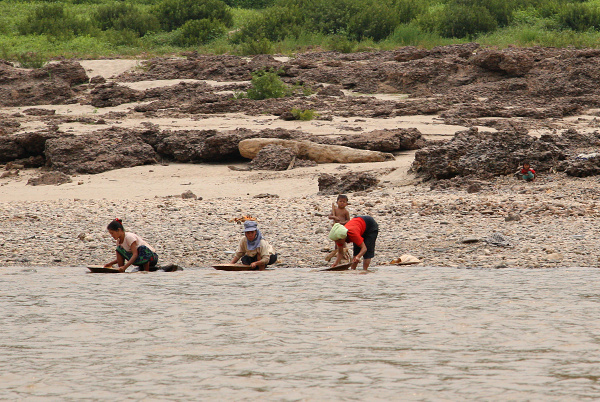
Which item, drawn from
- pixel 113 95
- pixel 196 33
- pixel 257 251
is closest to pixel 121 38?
pixel 196 33

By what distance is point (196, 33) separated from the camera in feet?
96.6

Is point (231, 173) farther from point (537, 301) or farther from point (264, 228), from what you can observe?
point (537, 301)

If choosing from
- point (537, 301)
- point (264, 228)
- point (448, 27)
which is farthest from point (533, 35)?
point (537, 301)

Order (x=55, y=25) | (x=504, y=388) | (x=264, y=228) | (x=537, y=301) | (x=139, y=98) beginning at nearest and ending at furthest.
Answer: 1. (x=504, y=388)
2. (x=537, y=301)
3. (x=264, y=228)
4. (x=139, y=98)
5. (x=55, y=25)

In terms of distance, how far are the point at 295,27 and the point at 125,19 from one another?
7.52m

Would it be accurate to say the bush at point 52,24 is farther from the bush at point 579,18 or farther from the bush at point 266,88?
the bush at point 579,18

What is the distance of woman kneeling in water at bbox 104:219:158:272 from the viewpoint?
872cm

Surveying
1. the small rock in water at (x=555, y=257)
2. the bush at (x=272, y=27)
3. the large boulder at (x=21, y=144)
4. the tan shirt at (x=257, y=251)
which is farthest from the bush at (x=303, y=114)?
the bush at (x=272, y=27)

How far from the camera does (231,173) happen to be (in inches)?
599

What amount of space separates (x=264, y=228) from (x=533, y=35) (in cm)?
1715

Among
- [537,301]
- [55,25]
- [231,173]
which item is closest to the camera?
[537,301]

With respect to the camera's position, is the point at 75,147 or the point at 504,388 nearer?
the point at 504,388

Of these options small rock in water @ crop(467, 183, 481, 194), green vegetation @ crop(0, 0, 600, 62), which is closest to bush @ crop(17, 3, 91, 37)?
green vegetation @ crop(0, 0, 600, 62)

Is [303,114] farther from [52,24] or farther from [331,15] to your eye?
[52,24]
